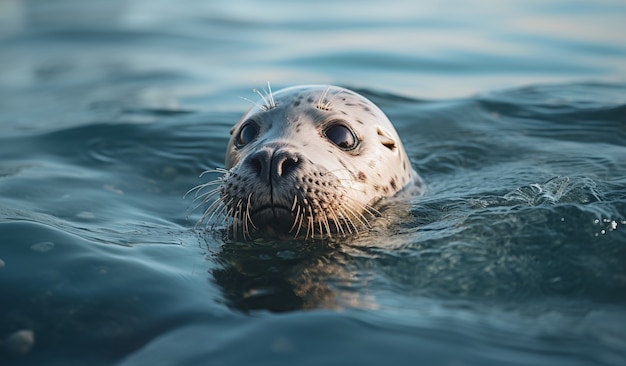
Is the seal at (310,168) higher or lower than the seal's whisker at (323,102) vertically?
lower

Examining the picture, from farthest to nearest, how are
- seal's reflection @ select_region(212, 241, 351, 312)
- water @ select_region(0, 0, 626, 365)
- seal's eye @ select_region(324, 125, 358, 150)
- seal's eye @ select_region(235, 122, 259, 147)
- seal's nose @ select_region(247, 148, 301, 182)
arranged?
seal's eye @ select_region(235, 122, 259, 147) < seal's eye @ select_region(324, 125, 358, 150) < seal's nose @ select_region(247, 148, 301, 182) < seal's reflection @ select_region(212, 241, 351, 312) < water @ select_region(0, 0, 626, 365)

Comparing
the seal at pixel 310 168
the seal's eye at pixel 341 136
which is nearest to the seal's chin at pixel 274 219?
the seal at pixel 310 168

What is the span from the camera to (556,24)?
38.8 ft

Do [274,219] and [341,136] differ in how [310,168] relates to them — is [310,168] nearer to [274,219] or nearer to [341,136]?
[274,219]

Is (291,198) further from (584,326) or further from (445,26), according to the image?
(445,26)

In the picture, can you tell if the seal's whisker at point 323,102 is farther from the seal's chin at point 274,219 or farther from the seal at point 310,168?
the seal's chin at point 274,219

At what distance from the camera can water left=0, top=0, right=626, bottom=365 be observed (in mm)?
2914

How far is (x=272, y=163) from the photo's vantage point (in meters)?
3.84

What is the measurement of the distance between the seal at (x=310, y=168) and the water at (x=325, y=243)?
0.14 meters

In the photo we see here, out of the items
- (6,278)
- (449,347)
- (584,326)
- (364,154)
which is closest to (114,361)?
(6,278)

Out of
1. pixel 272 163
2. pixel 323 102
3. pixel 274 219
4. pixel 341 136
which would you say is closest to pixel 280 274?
pixel 274 219

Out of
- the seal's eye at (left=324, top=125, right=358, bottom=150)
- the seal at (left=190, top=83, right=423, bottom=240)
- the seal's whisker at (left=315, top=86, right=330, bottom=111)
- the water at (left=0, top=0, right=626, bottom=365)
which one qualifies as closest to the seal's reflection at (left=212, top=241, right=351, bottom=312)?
the water at (left=0, top=0, right=626, bottom=365)

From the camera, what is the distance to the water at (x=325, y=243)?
2.91 m

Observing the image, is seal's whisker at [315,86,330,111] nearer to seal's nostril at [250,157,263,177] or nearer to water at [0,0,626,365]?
water at [0,0,626,365]
